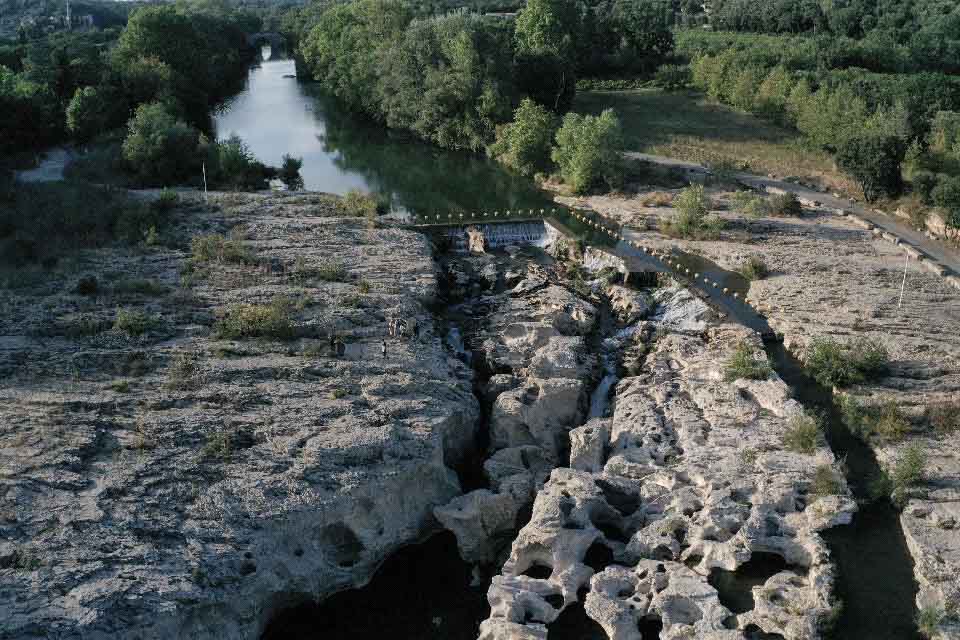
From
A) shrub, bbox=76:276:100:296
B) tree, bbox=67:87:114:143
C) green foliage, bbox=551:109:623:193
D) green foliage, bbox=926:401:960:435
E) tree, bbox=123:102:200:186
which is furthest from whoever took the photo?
tree, bbox=67:87:114:143

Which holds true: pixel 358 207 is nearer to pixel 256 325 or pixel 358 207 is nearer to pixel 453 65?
pixel 256 325

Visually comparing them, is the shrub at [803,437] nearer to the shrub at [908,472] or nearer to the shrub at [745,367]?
the shrub at [908,472]

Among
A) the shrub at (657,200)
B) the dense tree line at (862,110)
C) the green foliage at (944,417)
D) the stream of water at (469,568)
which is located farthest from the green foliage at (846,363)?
the shrub at (657,200)

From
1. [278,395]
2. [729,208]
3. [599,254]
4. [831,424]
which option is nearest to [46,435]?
[278,395]

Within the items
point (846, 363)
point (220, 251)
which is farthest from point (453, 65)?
point (846, 363)

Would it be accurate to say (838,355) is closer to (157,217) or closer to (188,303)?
(188,303)

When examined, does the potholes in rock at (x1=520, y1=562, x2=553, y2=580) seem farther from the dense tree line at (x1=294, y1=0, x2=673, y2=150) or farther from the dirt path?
the dense tree line at (x1=294, y1=0, x2=673, y2=150)

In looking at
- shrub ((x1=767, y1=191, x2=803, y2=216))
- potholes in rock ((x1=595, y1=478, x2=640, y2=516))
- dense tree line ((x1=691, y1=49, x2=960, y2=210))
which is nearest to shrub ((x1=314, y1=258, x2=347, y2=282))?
potholes in rock ((x1=595, y1=478, x2=640, y2=516))
